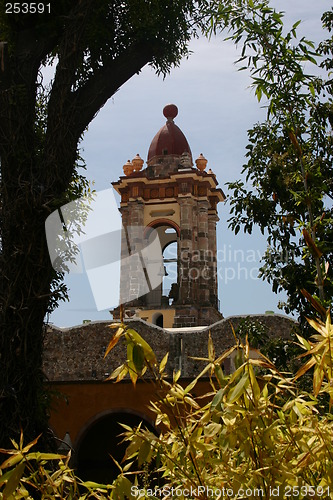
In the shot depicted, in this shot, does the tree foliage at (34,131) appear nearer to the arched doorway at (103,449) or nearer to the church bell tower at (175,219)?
the arched doorway at (103,449)

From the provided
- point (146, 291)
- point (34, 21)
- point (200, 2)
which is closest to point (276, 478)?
point (34, 21)

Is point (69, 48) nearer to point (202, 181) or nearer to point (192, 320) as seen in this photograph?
point (192, 320)

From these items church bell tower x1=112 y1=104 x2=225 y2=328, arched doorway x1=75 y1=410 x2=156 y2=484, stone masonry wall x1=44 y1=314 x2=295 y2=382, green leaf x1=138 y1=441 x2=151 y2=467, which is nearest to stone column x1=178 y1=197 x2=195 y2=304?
church bell tower x1=112 y1=104 x2=225 y2=328

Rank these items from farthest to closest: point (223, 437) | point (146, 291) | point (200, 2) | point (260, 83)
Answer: point (146, 291), point (200, 2), point (260, 83), point (223, 437)

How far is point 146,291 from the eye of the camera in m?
19.1

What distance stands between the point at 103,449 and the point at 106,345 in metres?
3.62

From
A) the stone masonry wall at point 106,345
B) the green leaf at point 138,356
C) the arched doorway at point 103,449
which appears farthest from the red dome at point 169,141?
the green leaf at point 138,356

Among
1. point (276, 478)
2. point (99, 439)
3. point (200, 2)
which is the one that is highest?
point (200, 2)

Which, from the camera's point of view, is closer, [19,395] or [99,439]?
[19,395]

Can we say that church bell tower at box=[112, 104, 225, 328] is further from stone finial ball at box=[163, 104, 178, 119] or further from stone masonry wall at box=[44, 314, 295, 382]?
stone masonry wall at box=[44, 314, 295, 382]

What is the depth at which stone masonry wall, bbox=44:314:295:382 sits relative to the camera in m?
10.2

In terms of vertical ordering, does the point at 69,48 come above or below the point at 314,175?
above

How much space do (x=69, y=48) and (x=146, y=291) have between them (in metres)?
15.0

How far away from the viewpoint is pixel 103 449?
13086 mm
